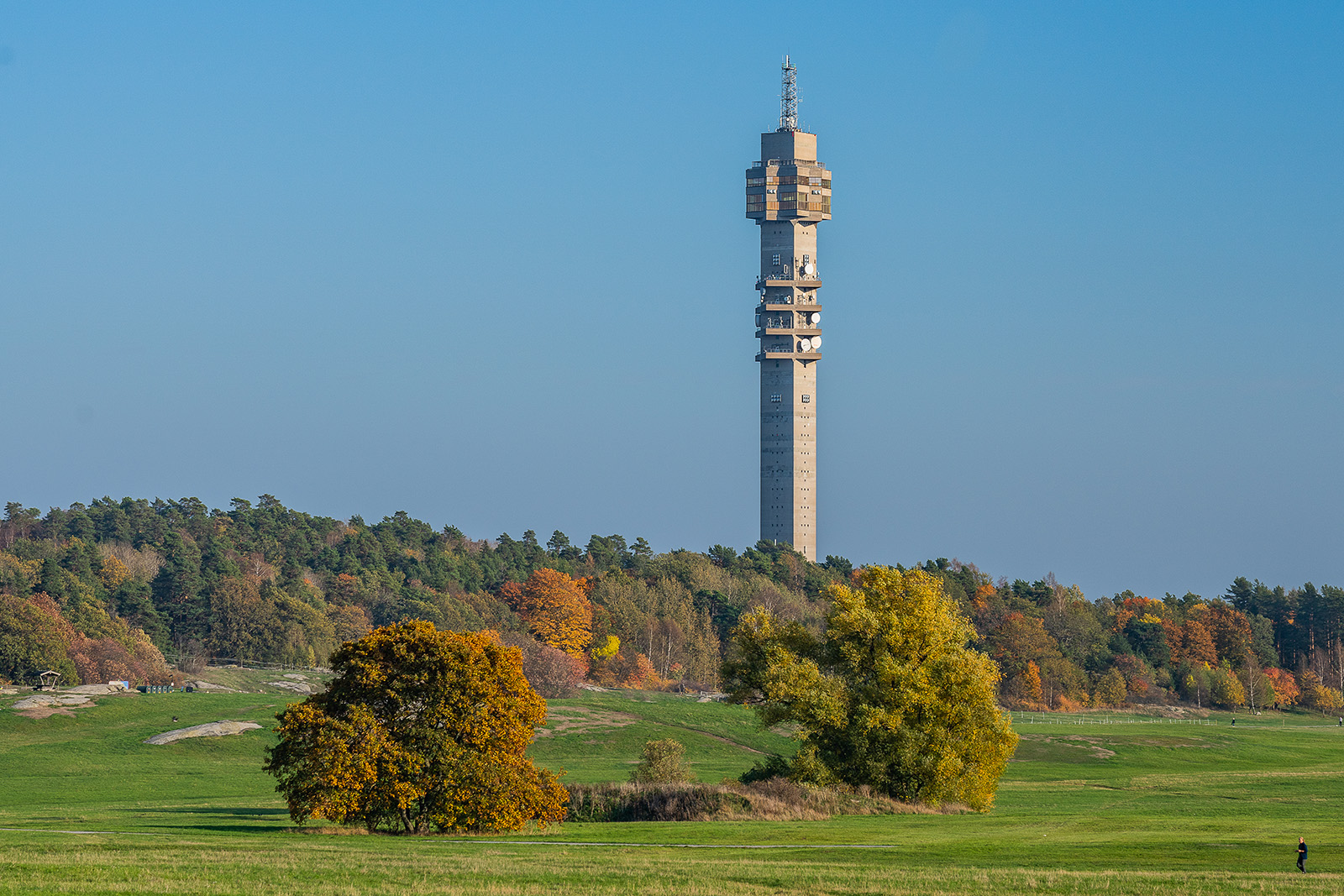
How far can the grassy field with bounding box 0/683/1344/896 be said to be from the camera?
3156cm

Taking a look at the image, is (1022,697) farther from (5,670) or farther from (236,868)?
(236,868)

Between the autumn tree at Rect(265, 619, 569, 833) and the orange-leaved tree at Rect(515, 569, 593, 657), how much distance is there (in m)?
115

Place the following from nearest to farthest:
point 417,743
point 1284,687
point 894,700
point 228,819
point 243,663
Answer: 1. point 417,743
2. point 228,819
3. point 894,700
4. point 243,663
5. point 1284,687

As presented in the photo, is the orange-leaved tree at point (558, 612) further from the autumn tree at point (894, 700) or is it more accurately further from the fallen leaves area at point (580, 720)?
the autumn tree at point (894, 700)

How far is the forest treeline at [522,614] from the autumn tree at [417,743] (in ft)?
271

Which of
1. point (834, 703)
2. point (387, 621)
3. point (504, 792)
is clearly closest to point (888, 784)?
point (834, 703)

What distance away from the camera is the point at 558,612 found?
169 meters

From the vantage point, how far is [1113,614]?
651 ft

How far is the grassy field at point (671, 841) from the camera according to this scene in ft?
104

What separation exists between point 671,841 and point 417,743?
8391 mm

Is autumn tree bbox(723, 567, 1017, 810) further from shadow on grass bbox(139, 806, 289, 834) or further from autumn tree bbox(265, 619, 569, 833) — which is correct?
shadow on grass bbox(139, 806, 289, 834)

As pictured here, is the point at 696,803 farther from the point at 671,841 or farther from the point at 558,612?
the point at 558,612

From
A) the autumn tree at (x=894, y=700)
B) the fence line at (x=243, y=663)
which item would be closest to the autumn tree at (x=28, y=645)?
the fence line at (x=243, y=663)

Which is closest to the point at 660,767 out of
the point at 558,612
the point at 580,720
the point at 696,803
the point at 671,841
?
the point at 696,803
